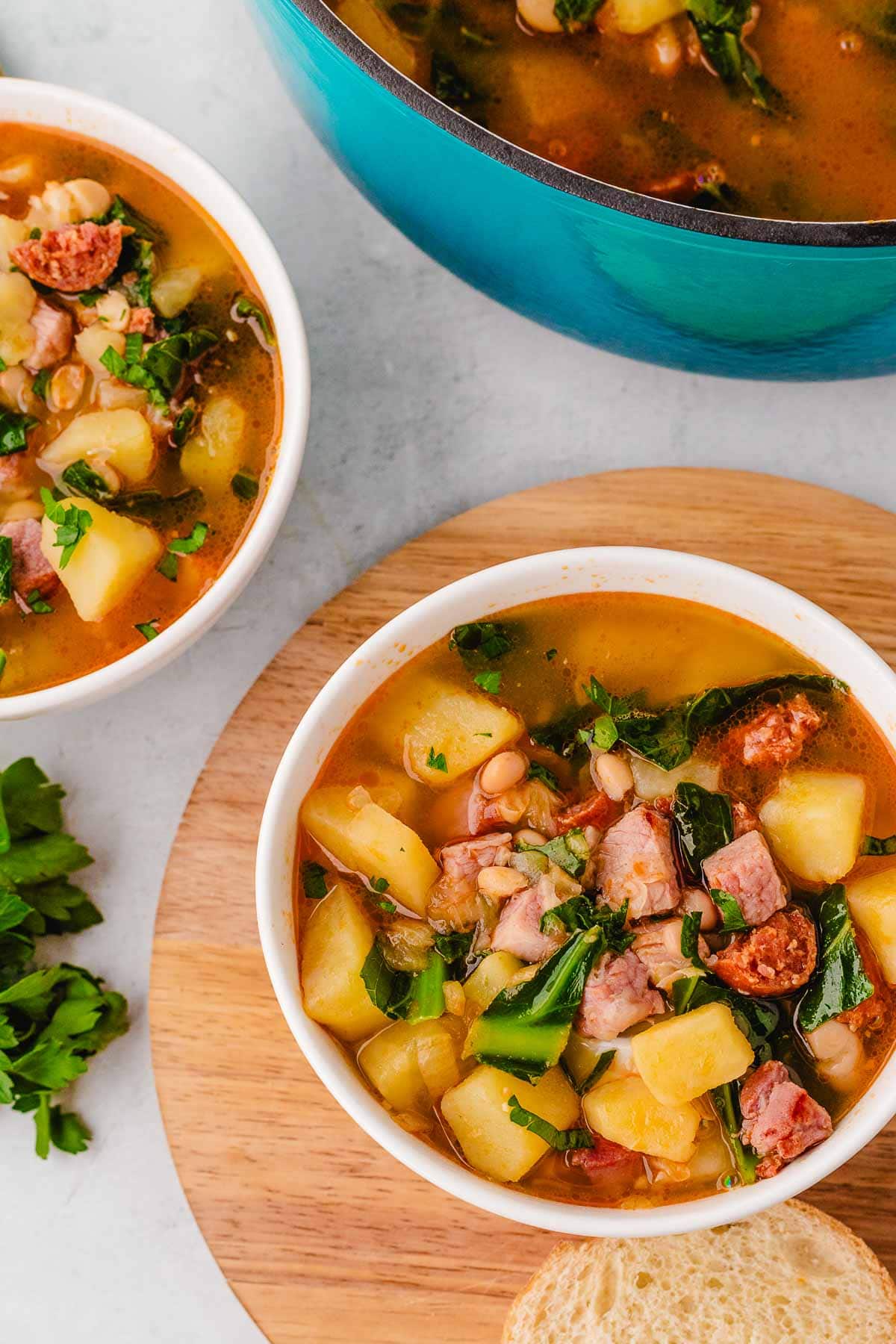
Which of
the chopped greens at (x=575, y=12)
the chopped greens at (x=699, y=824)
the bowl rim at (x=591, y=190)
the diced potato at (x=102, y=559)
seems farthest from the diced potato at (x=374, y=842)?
the chopped greens at (x=575, y=12)

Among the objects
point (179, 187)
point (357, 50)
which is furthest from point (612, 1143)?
point (179, 187)

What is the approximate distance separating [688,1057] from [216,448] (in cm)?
146

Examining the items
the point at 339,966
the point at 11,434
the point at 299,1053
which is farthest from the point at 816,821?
the point at 11,434

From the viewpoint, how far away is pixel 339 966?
8.11ft

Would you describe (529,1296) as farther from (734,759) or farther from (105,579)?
(105,579)

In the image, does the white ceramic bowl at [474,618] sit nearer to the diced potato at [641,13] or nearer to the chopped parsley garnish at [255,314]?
the chopped parsley garnish at [255,314]

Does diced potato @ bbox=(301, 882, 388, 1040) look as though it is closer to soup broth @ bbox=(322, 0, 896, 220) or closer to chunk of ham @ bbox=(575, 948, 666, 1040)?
chunk of ham @ bbox=(575, 948, 666, 1040)

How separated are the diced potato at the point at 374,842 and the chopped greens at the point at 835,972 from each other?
708 millimetres

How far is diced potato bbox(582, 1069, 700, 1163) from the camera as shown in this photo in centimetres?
237

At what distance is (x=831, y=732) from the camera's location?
2.53 m

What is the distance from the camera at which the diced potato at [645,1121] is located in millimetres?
2369

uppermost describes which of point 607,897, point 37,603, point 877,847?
point 877,847

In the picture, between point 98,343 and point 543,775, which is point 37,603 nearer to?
point 98,343

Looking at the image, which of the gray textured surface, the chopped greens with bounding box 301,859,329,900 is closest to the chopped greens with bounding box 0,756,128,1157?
the gray textured surface
